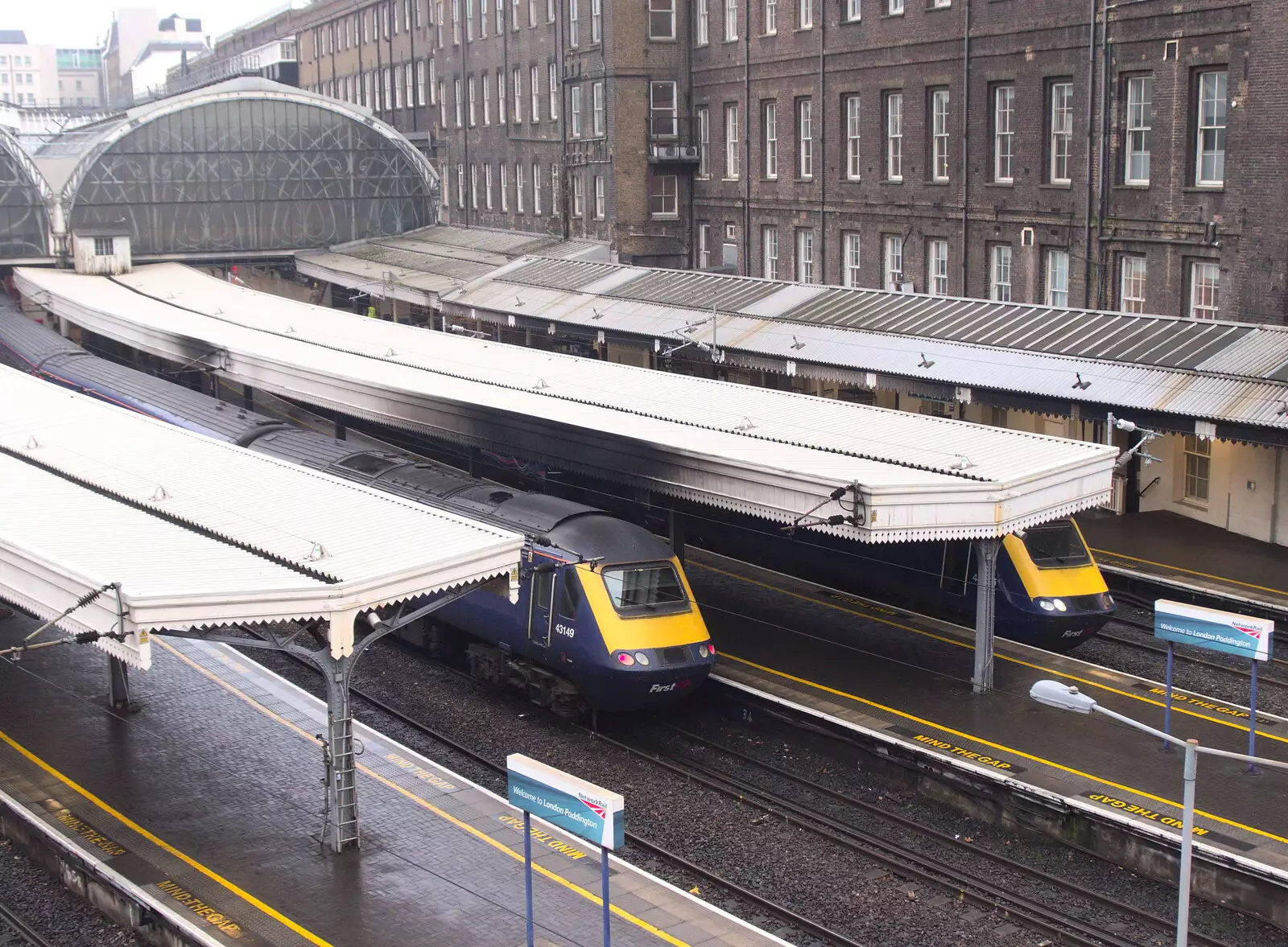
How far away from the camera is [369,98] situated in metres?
84.8

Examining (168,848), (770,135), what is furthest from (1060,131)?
(168,848)

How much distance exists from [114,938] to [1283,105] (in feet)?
86.5

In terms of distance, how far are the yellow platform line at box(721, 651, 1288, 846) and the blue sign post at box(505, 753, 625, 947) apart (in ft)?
26.2

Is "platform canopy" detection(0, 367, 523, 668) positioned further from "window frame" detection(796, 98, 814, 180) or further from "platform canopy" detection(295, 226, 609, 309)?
"window frame" detection(796, 98, 814, 180)

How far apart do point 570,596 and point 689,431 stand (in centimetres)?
458

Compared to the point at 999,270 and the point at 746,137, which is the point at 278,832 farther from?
the point at 746,137

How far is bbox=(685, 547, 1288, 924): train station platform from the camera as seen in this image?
59.3 ft

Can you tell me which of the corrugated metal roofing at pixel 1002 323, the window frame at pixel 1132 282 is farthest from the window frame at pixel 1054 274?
the corrugated metal roofing at pixel 1002 323

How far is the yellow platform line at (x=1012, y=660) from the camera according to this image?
21.8 meters

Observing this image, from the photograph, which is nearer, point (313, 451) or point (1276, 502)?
point (313, 451)

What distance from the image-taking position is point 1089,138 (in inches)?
1425

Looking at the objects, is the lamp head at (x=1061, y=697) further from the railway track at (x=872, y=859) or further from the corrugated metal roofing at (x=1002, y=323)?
the corrugated metal roofing at (x=1002, y=323)

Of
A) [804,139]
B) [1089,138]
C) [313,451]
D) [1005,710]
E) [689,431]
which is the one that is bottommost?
[1005,710]

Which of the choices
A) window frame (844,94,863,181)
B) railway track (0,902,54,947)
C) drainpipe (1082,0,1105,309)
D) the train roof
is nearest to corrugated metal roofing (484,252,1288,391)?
drainpipe (1082,0,1105,309)
